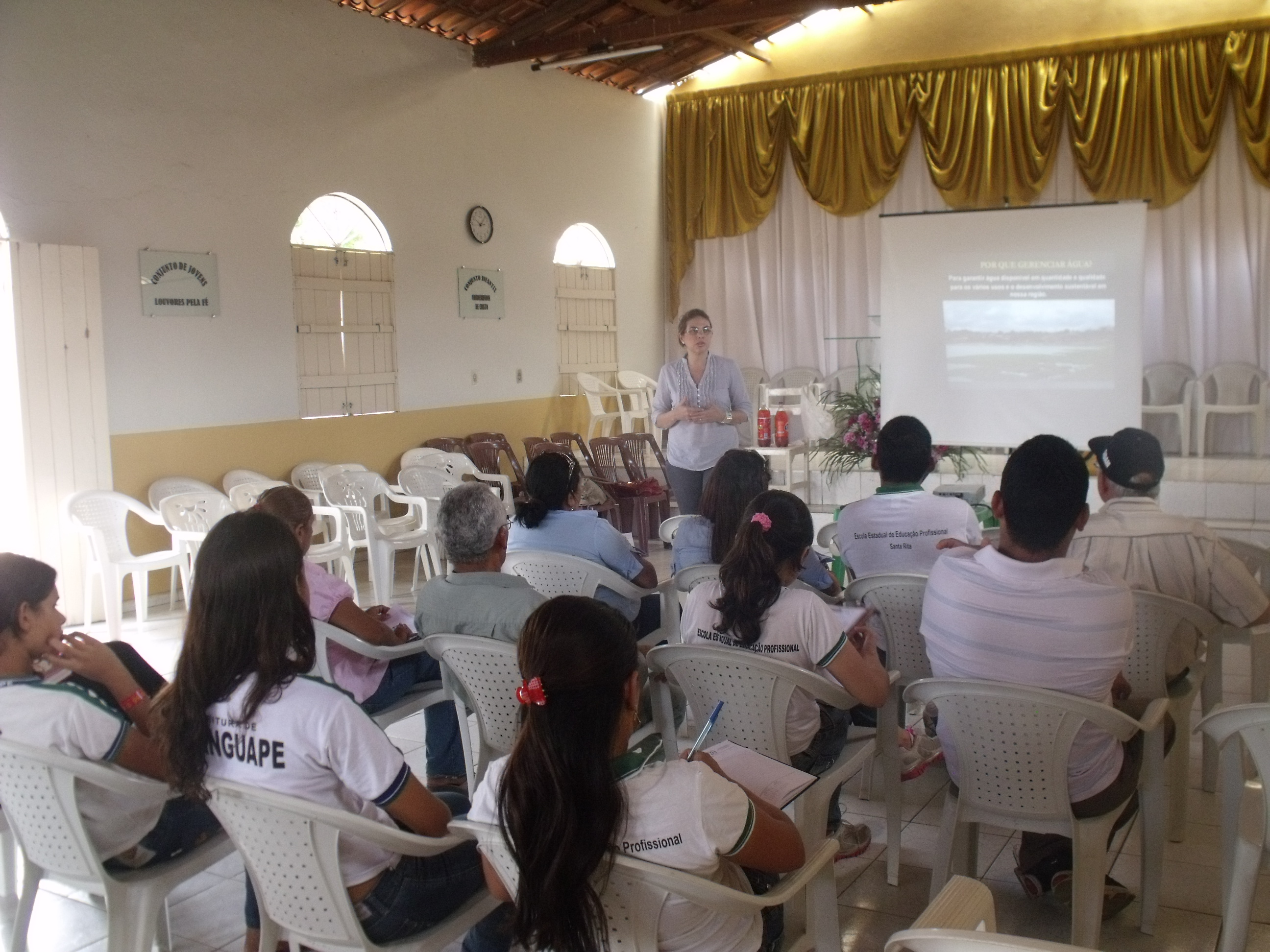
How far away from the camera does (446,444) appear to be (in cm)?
848

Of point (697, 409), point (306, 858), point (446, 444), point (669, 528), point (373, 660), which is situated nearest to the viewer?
point (306, 858)

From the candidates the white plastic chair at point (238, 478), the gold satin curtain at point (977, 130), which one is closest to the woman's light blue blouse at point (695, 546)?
the white plastic chair at point (238, 478)

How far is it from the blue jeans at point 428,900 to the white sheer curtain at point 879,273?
7.05 m

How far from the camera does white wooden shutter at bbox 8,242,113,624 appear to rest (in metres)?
5.84

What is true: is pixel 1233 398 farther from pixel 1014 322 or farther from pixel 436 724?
pixel 436 724

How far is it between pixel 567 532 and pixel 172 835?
1606 millimetres

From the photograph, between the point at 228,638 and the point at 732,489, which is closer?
the point at 228,638

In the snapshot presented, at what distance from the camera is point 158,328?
667cm

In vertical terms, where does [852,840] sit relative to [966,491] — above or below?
below

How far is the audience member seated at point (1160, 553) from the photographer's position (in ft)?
9.50

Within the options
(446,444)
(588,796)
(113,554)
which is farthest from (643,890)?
(446,444)

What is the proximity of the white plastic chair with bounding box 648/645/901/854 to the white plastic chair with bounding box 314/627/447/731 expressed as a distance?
0.80 metres

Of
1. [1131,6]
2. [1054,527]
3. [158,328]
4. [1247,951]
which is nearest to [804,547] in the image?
[1054,527]

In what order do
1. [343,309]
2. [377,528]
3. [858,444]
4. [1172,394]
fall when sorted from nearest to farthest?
[377,528]
[858,444]
[343,309]
[1172,394]
